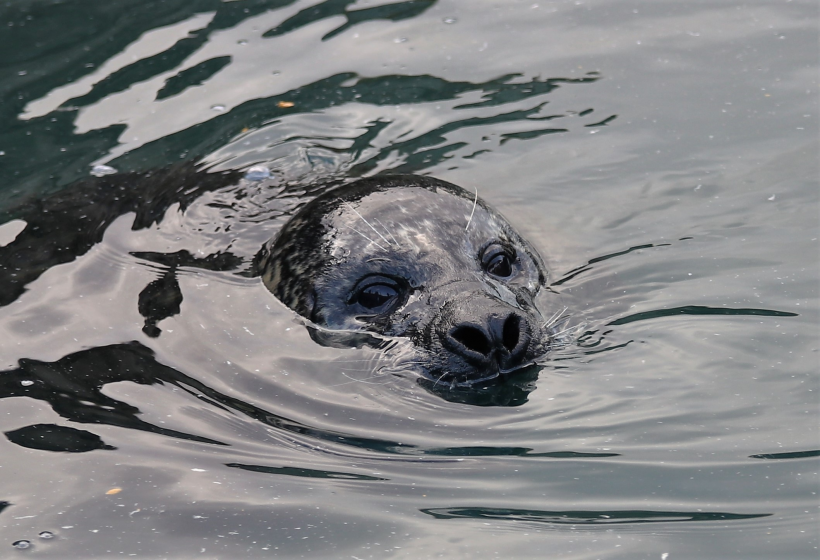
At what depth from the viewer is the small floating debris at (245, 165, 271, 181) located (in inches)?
267

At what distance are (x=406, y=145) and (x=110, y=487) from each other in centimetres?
382

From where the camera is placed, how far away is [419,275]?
16.7 feet

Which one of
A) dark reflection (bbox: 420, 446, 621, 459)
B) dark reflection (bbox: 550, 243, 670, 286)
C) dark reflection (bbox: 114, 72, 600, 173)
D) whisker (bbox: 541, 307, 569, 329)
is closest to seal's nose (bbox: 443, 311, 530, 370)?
whisker (bbox: 541, 307, 569, 329)

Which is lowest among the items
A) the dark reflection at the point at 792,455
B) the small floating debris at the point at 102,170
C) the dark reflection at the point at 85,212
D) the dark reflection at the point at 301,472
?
the dark reflection at the point at 792,455

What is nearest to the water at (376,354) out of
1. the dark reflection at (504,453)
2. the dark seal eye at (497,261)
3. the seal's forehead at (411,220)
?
the dark reflection at (504,453)

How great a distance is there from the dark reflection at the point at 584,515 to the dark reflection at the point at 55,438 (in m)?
1.49

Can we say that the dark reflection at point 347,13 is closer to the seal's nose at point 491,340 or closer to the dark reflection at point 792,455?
the seal's nose at point 491,340

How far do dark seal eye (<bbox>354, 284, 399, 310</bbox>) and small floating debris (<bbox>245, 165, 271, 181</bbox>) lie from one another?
74.9 inches

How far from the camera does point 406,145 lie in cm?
713

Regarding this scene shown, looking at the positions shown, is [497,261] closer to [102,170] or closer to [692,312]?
[692,312]

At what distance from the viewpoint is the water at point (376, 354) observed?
146 inches

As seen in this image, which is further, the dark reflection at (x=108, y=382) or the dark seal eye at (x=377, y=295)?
the dark seal eye at (x=377, y=295)

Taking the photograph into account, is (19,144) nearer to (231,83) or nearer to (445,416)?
(231,83)

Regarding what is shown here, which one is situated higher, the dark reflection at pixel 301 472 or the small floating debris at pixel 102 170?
the small floating debris at pixel 102 170
